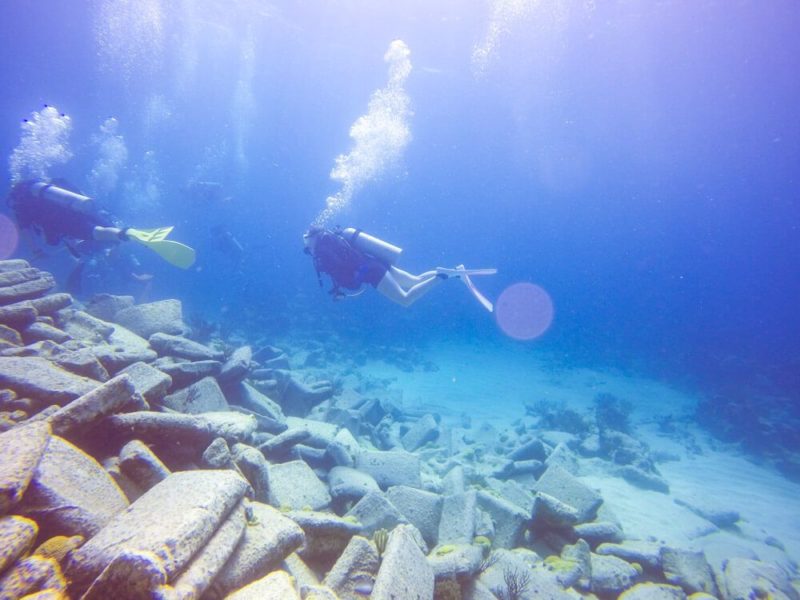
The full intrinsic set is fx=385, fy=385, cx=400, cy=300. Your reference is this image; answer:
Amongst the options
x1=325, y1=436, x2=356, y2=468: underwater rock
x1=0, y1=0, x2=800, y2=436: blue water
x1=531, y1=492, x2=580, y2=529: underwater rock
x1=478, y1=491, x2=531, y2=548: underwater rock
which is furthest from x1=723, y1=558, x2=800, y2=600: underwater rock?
x1=0, y1=0, x2=800, y2=436: blue water

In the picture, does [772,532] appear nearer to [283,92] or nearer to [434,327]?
[434,327]

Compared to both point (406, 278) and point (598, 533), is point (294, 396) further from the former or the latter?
point (598, 533)

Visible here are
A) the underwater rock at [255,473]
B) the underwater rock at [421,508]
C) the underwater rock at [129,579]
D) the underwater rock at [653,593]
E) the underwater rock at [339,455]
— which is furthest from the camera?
the underwater rock at [339,455]

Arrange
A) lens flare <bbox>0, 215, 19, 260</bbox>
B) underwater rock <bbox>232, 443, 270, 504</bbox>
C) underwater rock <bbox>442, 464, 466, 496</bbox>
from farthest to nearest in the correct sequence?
lens flare <bbox>0, 215, 19, 260</bbox>, underwater rock <bbox>442, 464, 466, 496</bbox>, underwater rock <bbox>232, 443, 270, 504</bbox>

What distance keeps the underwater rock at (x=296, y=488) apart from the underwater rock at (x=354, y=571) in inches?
47.1

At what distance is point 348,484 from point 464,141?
212 ft

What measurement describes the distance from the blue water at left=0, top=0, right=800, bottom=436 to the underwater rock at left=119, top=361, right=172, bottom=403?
47.2ft

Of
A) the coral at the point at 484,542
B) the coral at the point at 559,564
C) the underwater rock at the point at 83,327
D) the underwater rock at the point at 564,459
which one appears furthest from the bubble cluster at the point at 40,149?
the coral at the point at 559,564

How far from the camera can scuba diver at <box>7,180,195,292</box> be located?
9.03m

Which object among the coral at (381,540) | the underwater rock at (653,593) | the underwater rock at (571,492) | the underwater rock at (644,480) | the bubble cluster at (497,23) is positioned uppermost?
the bubble cluster at (497,23)

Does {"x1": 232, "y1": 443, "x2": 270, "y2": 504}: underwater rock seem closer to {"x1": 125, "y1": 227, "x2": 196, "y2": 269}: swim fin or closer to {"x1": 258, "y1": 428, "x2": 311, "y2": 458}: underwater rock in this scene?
{"x1": 258, "y1": 428, "x2": 311, "y2": 458}: underwater rock

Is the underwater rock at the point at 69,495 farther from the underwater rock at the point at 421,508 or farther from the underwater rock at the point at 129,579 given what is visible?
the underwater rock at the point at 421,508

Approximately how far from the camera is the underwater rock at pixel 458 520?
4.52 metres

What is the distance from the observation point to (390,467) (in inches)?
241
